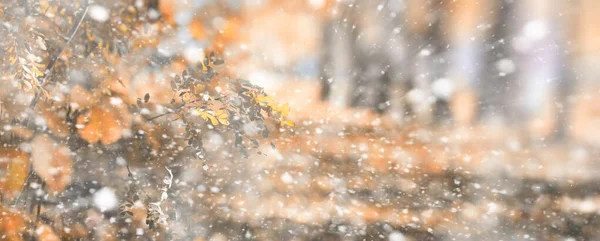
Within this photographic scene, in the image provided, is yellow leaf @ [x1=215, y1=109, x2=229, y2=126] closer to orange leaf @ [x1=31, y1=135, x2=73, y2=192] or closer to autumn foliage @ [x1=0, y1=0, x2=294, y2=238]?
autumn foliage @ [x1=0, y1=0, x2=294, y2=238]

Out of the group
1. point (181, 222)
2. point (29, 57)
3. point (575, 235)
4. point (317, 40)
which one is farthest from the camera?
point (181, 222)

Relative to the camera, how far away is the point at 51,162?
1.99 meters

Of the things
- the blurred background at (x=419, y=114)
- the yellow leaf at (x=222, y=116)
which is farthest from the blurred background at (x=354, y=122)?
the yellow leaf at (x=222, y=116)

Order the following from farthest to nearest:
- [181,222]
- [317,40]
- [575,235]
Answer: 1. [181,222]
2. [317,40]
3. [575,235]

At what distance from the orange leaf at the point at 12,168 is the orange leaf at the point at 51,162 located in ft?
0.17

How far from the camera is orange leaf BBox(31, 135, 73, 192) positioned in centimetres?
198

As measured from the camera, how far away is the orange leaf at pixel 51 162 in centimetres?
198

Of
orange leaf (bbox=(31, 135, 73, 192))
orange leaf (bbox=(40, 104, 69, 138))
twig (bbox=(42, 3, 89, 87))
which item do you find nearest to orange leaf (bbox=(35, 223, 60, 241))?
orange leaf (bbox=(31, 135, 73, 192))

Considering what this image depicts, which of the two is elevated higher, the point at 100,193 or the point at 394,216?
the point at 394,216

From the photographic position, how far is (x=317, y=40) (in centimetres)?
192

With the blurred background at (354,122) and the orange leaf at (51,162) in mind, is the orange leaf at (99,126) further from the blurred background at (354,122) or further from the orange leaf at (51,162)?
the orange leaf at (51,162)

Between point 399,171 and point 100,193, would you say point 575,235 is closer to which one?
point 399,171

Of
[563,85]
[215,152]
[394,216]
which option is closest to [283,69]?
[215,152]

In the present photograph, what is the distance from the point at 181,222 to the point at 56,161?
67cm
